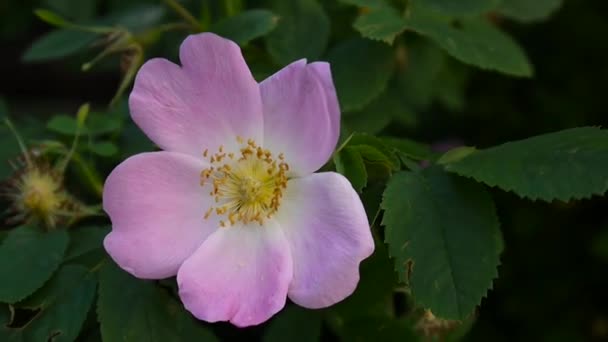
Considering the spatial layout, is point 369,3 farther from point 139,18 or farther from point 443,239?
point 139,18

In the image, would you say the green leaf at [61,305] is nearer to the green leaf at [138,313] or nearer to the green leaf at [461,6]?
the green leaf at [138,313]

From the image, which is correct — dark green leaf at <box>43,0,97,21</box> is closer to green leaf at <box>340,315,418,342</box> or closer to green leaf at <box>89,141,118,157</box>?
green leaf at <box>89,141,118,157</box>

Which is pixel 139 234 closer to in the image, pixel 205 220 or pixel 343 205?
pixel 205 220

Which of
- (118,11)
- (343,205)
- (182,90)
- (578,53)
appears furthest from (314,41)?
(578,53)

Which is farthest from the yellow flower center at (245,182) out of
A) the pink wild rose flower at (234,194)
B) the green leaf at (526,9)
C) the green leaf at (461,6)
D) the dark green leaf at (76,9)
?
the dark green leaf at (76,9)


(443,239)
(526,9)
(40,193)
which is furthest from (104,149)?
(526,9)

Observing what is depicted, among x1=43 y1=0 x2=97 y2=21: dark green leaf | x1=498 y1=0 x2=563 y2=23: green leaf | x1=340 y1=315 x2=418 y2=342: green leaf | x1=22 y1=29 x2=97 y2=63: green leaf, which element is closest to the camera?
x1=340 y1=315 x2=418 y2=342: green leaf

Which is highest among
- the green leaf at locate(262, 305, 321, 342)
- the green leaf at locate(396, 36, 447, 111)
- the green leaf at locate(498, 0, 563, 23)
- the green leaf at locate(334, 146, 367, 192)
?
the green leaf at locate(334, 146, 367, 192)

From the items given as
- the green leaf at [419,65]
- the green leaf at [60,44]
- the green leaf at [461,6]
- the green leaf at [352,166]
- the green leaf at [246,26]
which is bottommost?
the green leaf at [419,65]

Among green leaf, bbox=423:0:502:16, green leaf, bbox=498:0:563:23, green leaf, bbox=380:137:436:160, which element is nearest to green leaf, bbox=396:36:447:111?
green leaf, bbox=498:0:563:23

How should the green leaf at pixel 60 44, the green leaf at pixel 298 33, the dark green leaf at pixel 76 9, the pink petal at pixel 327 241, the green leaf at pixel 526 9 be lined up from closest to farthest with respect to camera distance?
1. the pink petal at pixel 327 241
2. the green leaf at pixel 298 33
3. the green leaf at pixel 60 44
4. the green leaf at pixel 526 9
5. the dark green leaf at pixel 76 9
